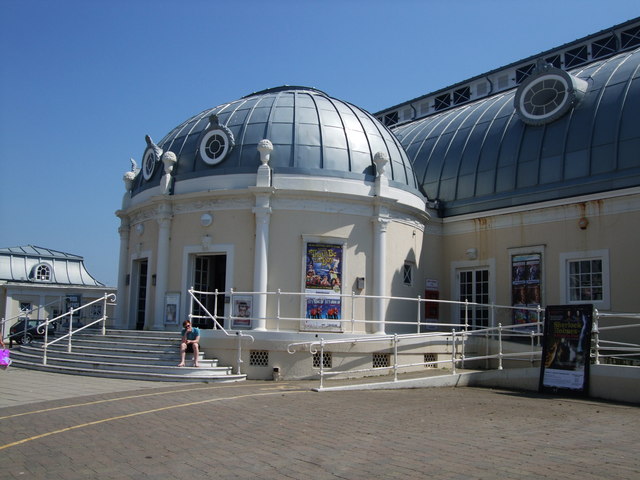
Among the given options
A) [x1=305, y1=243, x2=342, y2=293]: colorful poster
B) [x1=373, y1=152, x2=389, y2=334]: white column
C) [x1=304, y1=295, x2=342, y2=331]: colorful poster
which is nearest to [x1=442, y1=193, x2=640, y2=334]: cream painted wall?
[x1=373, y1=152, x2=389, y2=334]: white column

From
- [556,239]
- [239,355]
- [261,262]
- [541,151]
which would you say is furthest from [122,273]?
[541,151]

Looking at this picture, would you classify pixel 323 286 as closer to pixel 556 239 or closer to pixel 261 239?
pixel 261 239

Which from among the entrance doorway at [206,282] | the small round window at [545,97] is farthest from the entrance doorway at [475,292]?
the entrance doorway at [206,282]

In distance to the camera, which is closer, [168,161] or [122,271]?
[168,161]

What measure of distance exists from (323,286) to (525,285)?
6.38 meters

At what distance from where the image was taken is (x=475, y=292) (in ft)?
69.5

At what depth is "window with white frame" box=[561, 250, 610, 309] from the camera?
17688 mm

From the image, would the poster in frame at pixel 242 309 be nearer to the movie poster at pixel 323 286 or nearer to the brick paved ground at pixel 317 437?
the movie poster at pixel 323 286

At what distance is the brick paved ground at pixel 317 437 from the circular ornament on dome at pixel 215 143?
8808 mm

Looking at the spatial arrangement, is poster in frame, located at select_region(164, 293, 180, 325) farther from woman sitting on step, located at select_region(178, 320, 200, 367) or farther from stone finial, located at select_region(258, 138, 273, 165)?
stone finial, located at select_region(258, 138, 273, 165)

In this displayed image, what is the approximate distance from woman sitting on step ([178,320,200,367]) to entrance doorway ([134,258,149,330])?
6.07 metres

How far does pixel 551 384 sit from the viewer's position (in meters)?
12.9

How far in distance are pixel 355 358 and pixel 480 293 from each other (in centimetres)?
665

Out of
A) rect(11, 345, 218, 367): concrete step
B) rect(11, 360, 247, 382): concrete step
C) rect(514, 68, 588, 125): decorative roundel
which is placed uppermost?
rect(514, 68, 588, 125): decorative roundel
